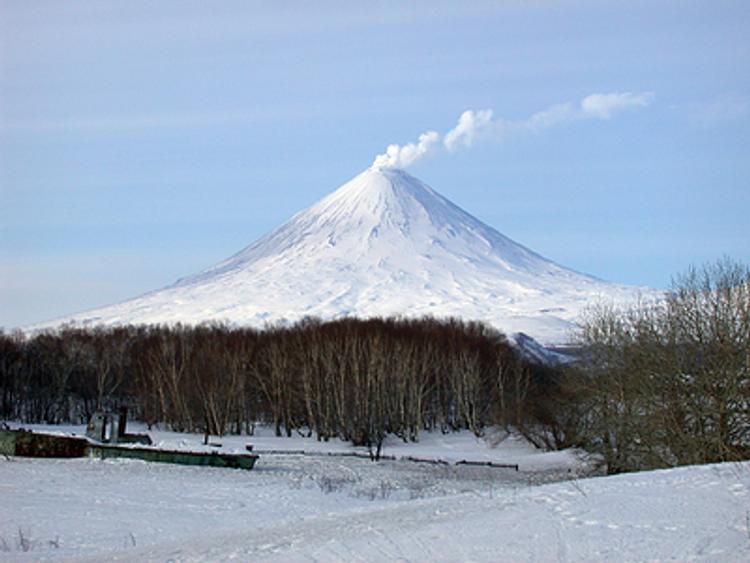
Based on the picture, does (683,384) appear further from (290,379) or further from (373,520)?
(290,379)

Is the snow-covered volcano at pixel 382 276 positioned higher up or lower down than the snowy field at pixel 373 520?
higher up

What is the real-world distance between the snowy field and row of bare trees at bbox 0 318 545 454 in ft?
87.8

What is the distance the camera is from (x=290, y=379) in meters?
56.8

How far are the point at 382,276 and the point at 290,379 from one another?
253ft

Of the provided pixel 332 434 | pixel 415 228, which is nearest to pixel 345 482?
pixel 332 434

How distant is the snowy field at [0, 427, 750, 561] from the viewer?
9.16m

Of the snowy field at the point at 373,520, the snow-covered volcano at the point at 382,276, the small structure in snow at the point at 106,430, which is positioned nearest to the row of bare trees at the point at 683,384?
the snowy field at the point at 373,520

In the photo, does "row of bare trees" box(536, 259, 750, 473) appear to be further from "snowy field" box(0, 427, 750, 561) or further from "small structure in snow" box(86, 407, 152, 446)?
"small structure in snow" box(86, 407, 152, 446)

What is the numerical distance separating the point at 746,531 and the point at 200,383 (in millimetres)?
47004

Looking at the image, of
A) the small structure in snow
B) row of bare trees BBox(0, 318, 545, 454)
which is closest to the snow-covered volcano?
row of bare trees BBox(0, 318, 545, 454)

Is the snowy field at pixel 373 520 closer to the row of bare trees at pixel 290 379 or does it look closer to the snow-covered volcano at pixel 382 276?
the row of bare trees at pixel 290 379

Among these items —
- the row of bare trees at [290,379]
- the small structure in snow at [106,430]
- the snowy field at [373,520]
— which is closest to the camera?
the snowy field at [373,520]

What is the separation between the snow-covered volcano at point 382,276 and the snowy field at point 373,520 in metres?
89.2

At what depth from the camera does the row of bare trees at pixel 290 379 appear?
5300cm
